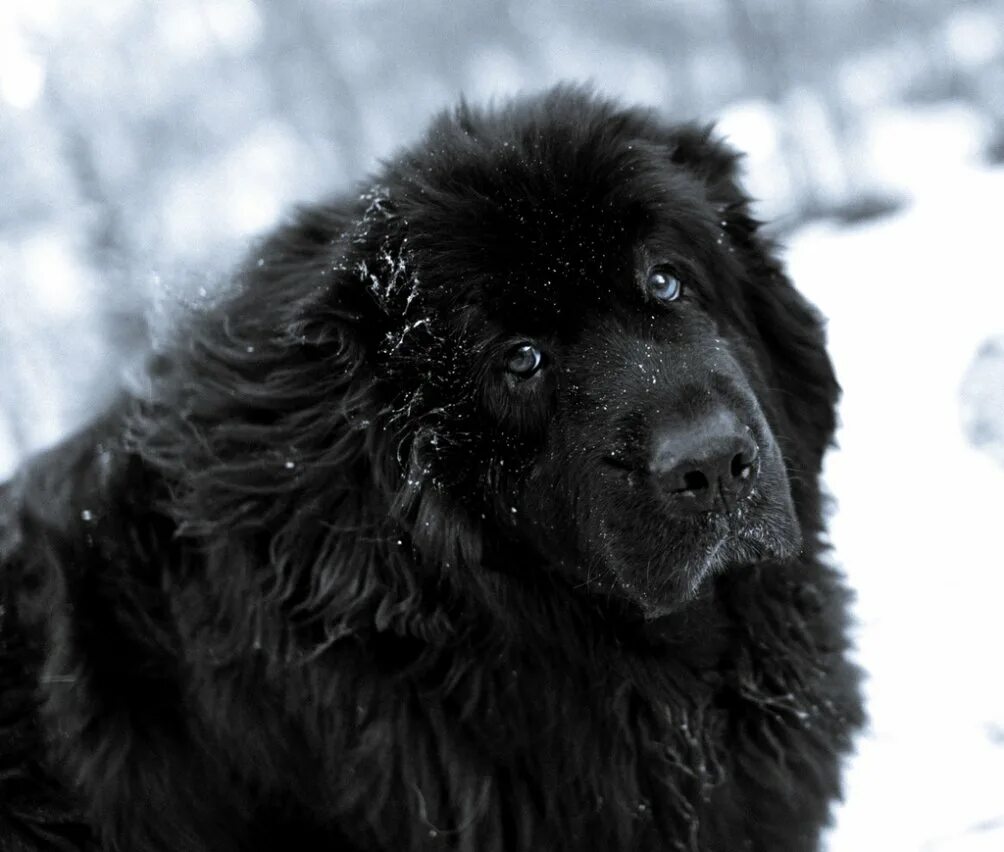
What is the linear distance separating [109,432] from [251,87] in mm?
12375

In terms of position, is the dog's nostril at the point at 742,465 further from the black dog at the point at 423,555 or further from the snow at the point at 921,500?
the snow at the point at 921,500

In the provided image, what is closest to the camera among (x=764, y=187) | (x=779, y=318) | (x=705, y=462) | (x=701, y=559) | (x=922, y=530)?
(x=705, y=462)

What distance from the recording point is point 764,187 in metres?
13.1

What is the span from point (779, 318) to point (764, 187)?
1053 centimetres

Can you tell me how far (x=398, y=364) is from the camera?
9.15 ft

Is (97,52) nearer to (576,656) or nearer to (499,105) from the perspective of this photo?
(499,105)

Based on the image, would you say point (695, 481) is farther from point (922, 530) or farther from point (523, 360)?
point (922, 530)

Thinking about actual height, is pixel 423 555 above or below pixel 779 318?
below

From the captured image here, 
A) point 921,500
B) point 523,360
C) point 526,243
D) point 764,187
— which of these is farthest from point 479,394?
point 764,187

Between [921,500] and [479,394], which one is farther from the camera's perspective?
[921,500]

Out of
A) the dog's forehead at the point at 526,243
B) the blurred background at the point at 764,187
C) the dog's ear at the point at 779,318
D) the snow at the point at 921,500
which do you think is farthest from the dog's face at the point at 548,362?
the snow at the point at 921,500

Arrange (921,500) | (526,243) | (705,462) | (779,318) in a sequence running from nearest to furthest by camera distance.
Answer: (705,462) → (526,243) → (779,318) → (921,500)

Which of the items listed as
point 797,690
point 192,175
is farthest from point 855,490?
point 192,175

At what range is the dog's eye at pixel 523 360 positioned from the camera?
2746mm
